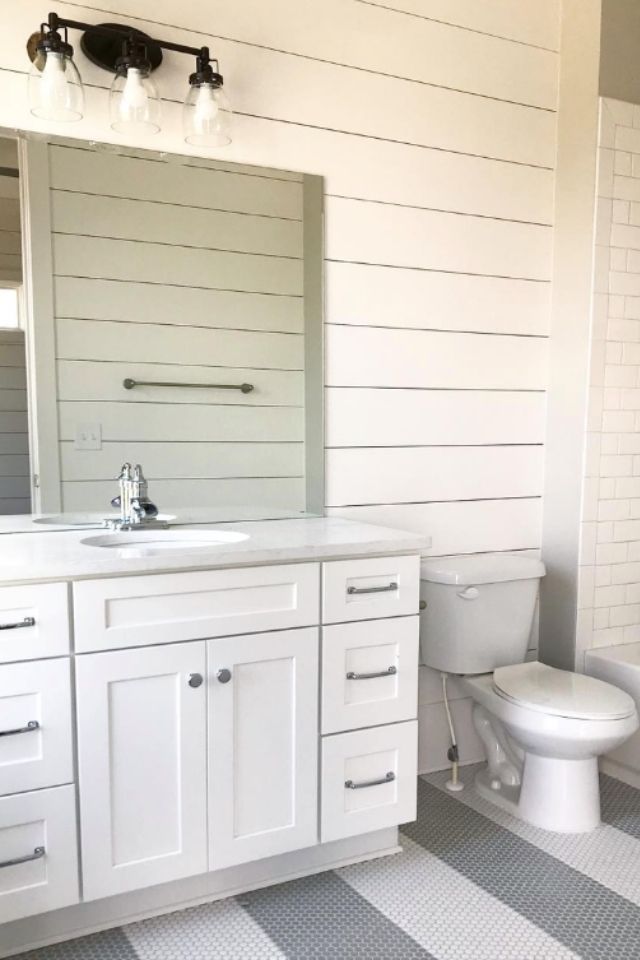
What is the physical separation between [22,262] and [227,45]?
828mm

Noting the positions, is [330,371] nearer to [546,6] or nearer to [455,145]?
[455,145]

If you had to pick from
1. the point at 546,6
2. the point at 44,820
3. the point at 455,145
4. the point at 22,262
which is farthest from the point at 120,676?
the point at 546,6

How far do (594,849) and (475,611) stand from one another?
Result: 2.32 ft

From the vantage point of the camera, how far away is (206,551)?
5.66 ft

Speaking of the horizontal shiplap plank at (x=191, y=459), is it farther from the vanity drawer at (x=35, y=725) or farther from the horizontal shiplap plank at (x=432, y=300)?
the vanity drawer at (x=35, y=725)

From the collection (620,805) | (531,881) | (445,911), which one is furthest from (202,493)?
(620,805)

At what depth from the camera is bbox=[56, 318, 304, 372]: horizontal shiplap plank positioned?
6.77 ft

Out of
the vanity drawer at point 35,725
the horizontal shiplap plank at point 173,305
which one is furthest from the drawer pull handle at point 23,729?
the horizontal shiplap plank at point 173,305

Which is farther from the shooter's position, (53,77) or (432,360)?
(432,360)

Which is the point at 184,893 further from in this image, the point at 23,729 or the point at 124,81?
the point at 124,81

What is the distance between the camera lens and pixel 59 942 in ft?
5.63

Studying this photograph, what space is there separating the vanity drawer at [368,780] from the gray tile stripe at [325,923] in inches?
5.4

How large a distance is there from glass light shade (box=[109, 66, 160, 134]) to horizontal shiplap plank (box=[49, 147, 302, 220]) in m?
0.12

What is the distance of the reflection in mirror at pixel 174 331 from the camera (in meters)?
2.03
